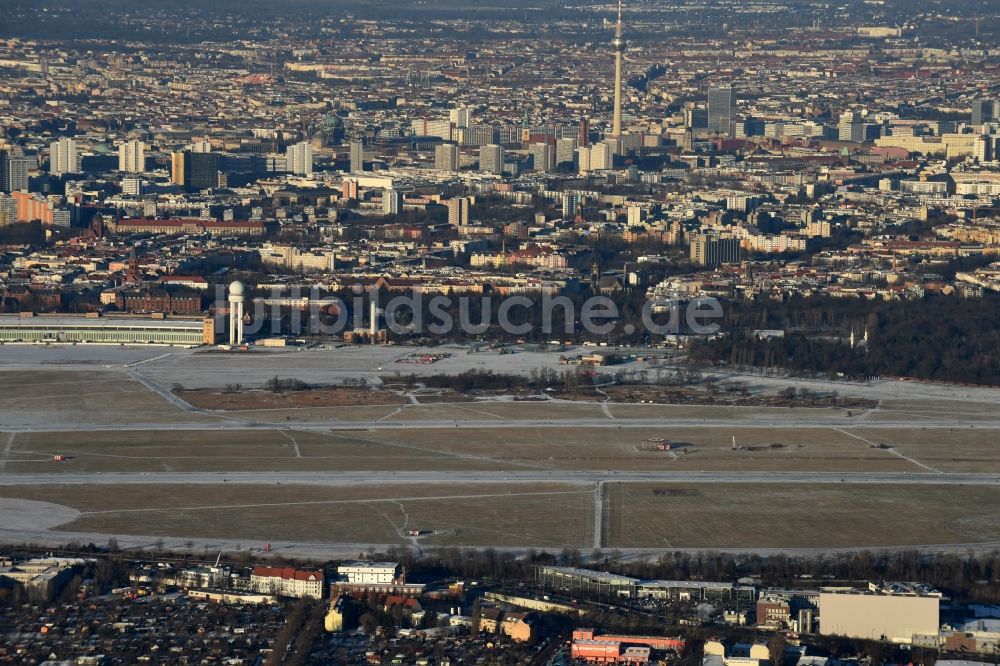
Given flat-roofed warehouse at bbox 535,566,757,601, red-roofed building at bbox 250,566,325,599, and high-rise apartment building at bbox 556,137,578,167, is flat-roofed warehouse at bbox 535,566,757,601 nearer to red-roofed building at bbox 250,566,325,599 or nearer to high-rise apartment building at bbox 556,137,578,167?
red-roofed building at bbox 250,566,325,599

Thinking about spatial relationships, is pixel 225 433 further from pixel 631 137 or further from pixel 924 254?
pixel 631 137

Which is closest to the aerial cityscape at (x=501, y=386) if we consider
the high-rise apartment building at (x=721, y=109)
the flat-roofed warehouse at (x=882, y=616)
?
the flat-roofed warehouse at (x=882, y=616)

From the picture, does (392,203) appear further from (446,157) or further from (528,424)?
(528,424)

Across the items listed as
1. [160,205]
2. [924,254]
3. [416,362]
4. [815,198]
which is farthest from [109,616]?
[815,198]

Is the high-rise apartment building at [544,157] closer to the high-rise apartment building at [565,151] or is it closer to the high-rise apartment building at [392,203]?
the high-rise apartment building at [565,151]

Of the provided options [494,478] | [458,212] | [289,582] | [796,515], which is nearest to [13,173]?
[458,212]
